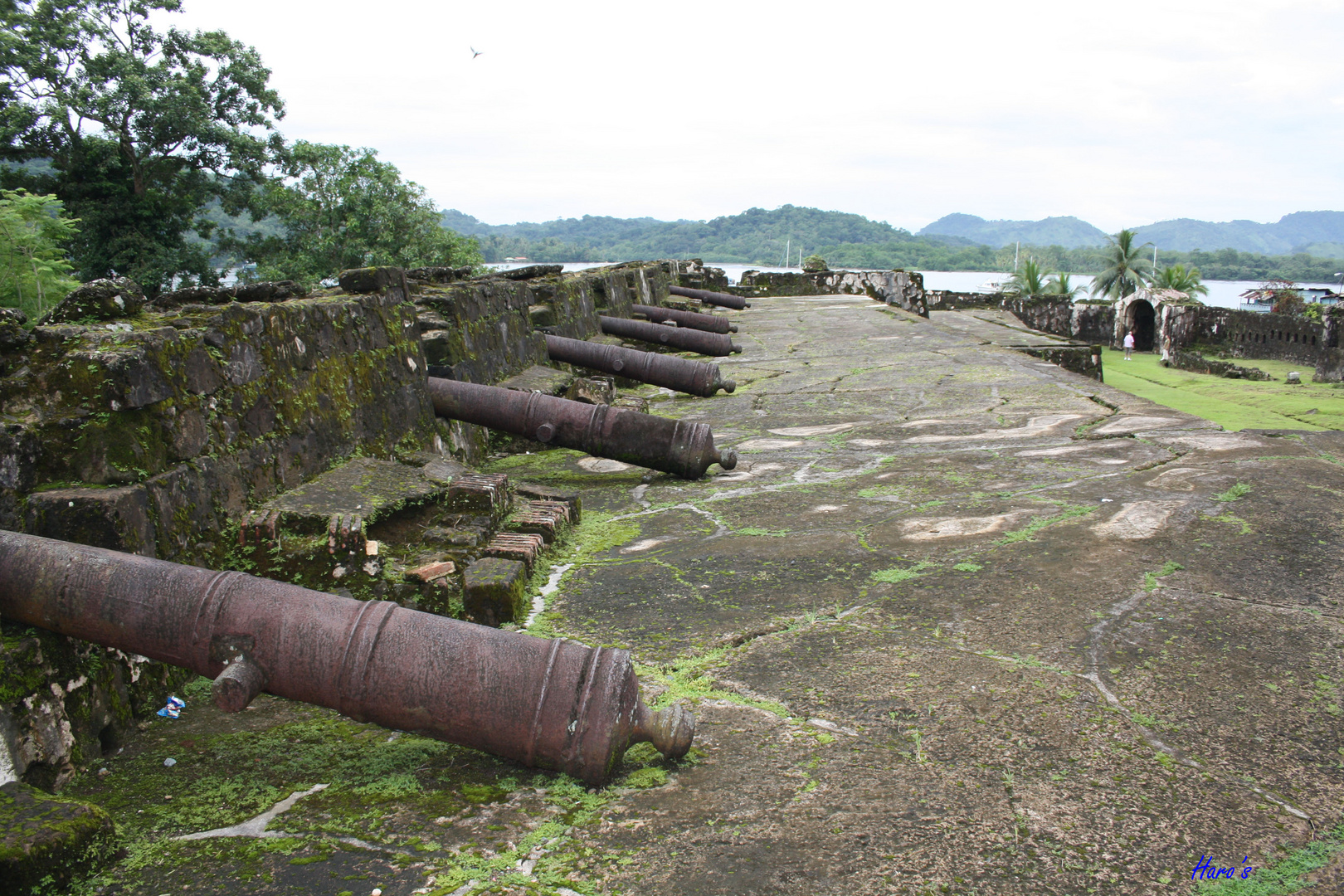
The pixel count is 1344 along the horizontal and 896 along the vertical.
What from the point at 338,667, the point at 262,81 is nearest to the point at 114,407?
the point at 338,667

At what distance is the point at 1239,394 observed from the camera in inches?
609

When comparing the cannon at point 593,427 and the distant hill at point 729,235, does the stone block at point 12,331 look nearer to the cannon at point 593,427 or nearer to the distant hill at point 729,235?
the cannon at point 593,427

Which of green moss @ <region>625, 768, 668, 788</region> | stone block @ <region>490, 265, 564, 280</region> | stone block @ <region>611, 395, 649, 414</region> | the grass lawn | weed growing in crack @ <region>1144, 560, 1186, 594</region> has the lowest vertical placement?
the grass lawn

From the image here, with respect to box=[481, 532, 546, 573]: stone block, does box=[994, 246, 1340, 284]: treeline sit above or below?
above

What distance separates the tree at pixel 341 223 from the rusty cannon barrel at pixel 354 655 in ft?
85.8

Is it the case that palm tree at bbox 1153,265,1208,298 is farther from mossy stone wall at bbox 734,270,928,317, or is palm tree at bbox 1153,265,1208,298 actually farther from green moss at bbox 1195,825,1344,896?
green moss at bbox 1195,825,1344,896

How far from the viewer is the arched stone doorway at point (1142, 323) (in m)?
28.9

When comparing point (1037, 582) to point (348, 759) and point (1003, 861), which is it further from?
point (348, 759)

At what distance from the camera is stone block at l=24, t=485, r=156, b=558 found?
8.13ft

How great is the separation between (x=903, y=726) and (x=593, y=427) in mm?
3281

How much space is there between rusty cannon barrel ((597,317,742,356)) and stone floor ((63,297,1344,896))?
21.3ft

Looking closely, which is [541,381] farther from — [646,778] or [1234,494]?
[646,778]

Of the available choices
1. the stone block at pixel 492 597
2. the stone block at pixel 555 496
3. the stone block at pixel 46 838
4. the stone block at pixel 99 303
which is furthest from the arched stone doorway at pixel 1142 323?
the stone block at pixel 46 838

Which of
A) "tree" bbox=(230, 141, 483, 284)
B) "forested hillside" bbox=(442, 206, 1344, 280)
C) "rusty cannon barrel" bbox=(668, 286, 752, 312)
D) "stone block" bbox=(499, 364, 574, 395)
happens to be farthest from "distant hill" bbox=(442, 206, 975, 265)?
"stone block" bbox=(499, 364, 574, 395)
